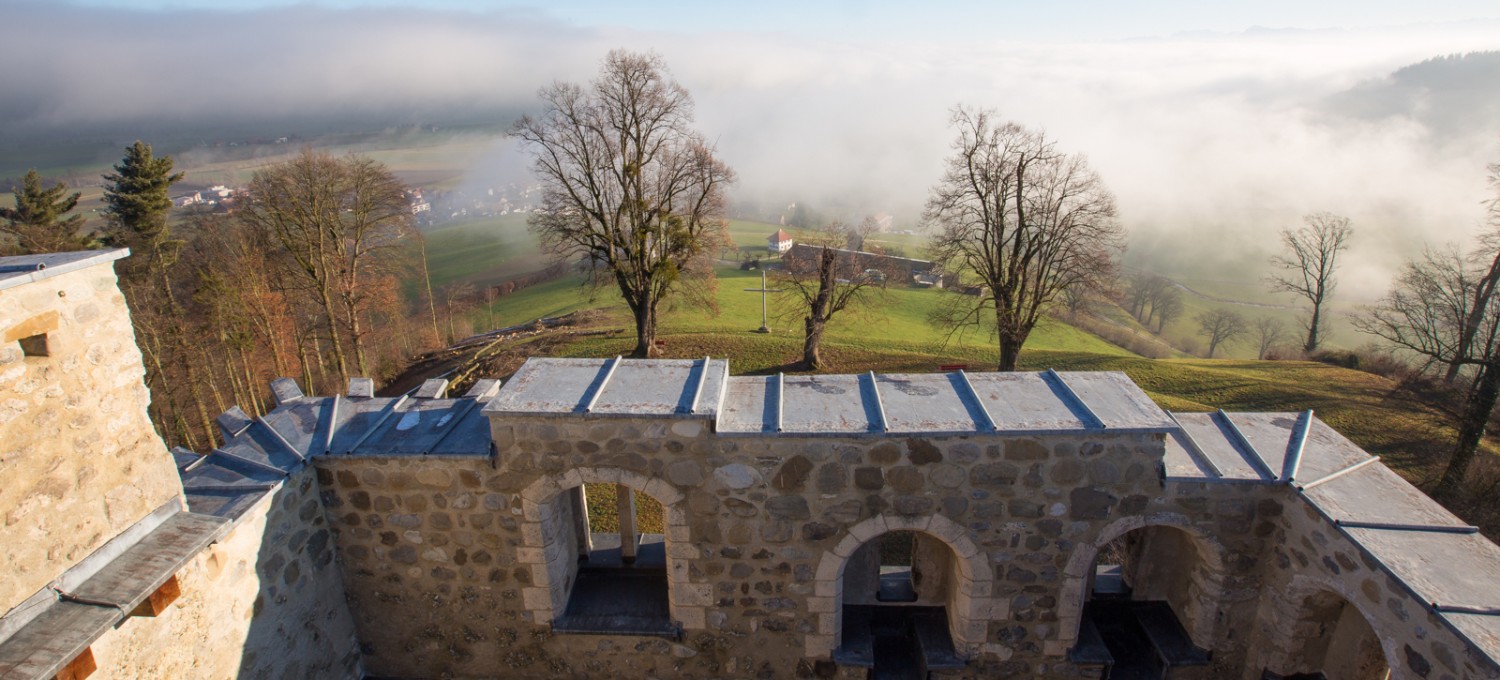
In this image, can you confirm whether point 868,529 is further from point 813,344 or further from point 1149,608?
point 813,344

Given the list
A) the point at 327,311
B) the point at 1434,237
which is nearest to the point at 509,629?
the point at 327,311

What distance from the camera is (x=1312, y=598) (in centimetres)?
770

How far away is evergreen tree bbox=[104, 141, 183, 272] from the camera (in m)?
19.1

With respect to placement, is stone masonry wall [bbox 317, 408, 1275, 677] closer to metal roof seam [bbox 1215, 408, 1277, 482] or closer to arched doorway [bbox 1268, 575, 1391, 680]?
metal roof seam [bbox 1215, 408, 1277, 482]

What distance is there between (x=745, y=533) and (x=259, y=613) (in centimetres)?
525

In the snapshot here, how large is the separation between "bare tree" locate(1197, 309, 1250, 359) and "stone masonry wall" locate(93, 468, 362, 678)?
62.5 metres

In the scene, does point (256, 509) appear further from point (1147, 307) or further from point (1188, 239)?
point (1188, 239)

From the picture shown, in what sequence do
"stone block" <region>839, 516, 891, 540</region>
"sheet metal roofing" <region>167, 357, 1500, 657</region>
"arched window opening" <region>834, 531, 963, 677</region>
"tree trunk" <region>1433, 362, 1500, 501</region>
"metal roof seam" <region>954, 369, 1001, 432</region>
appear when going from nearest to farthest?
"sheet metal roofing" <region>167, 357, 1500, 657</region>, "metal roof seam" <region>954, 369, 1001, 432</region>, "stone block" <region>839, 516, 891, 540</region>, "arched window opening" <region>834, 531, 963, 677</region>, "tree trunk" <region>1433, 362, 1500, 501</region>

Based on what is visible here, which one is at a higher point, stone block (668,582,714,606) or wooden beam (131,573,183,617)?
wooden beam (131,573,183,617)

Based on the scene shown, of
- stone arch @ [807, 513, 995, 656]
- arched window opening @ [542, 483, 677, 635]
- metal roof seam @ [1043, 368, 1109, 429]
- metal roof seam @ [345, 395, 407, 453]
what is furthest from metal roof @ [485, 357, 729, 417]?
metal roof seam @ [1043, 368, 1109, 429]

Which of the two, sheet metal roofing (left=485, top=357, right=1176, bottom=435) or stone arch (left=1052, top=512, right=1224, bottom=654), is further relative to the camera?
stone arch (left=1052, top=512, right=1224, bottom=654)

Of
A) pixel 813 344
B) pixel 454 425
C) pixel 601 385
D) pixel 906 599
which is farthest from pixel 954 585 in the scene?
pixel 813 344

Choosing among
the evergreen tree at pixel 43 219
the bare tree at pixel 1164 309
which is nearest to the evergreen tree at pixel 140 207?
the evergreen tree at pixel 43 219

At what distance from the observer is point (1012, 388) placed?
8.32 meters
